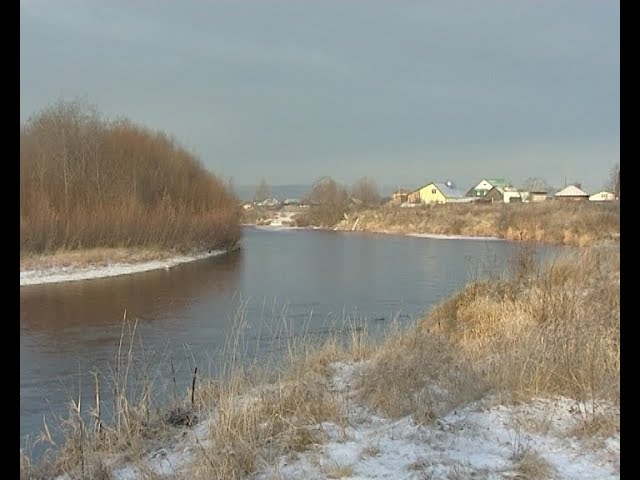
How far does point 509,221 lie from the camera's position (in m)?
45.2

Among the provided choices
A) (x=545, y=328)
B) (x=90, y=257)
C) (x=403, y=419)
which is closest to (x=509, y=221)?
(x=90, y=257)

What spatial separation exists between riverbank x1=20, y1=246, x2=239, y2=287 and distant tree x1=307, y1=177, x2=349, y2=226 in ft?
144

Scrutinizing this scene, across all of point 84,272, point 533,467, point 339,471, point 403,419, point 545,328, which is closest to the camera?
point 533,467

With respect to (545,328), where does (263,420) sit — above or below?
below

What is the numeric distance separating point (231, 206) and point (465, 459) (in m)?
35.8

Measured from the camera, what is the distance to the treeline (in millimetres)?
25109

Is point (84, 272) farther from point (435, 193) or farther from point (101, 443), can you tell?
point (435, 193)

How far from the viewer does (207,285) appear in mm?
18547

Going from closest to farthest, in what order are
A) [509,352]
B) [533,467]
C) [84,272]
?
[533,467], [509,352], [84,272]

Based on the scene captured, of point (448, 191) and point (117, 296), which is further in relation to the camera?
point (448, 191)

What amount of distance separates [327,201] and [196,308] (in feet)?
206

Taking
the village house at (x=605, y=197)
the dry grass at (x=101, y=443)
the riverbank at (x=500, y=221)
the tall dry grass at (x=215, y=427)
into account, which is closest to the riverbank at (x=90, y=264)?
the tall dry grass at (x=215, y=427)
